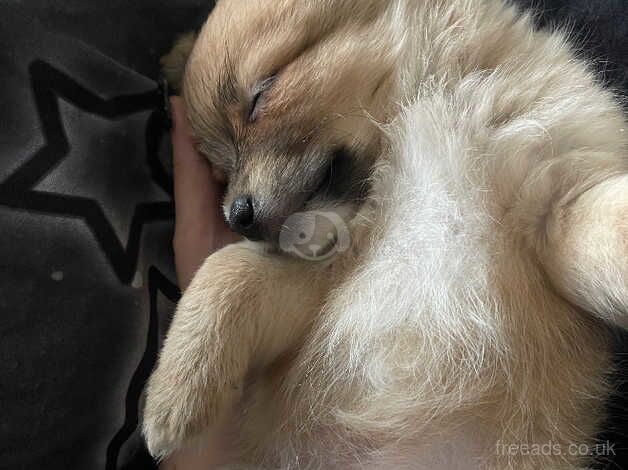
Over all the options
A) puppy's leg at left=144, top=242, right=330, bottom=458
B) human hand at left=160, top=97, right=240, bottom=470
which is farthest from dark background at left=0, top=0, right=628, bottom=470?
puppy's leg at left=144, top=242, right=330, bottom=458

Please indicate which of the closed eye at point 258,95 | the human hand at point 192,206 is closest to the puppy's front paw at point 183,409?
the human hand at point 192,206

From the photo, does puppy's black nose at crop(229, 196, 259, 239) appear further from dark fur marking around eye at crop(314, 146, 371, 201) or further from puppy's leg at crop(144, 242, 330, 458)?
dark fur marking around eye at crop(314, 146, 371, 201)

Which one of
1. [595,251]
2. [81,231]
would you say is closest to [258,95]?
[81,231]

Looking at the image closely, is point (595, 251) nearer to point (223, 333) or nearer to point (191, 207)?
point (223, 333)

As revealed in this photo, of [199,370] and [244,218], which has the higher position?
[244,218]

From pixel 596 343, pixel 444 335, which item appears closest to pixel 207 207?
pixel 444 335

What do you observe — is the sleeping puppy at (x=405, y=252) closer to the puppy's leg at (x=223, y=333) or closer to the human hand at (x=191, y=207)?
the puppy's leg at (x=223, y=333)
